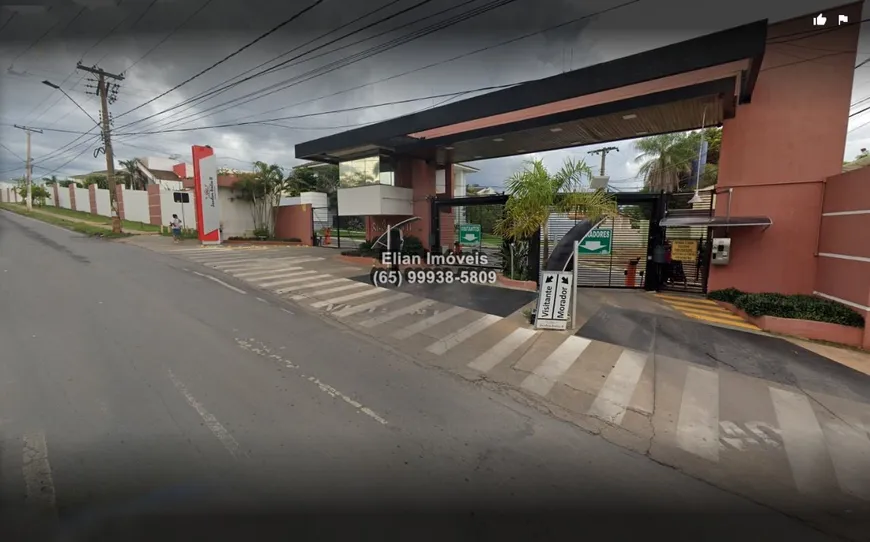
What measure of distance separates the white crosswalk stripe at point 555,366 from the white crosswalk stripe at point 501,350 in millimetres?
550

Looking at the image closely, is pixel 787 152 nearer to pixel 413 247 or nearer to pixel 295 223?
pixel 413 247

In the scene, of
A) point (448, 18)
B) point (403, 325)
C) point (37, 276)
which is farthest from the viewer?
point (37, 276)

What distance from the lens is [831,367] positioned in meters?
5.18

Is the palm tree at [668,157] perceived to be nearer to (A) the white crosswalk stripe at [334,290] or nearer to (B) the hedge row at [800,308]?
(B) the hedge row at [800,308]

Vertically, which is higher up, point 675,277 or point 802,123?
point 802,123

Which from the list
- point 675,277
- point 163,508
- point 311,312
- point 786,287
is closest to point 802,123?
point 786,287

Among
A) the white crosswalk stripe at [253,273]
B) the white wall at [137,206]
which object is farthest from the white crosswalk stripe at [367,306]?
the white wall at [137,206]

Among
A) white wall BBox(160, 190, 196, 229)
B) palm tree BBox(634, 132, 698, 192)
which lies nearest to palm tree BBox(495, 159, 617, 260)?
palm tree BBox(634, 132, 698, 192)

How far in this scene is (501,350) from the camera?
551cm

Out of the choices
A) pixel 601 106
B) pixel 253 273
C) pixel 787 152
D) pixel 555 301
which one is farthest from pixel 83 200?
pixel 787 152

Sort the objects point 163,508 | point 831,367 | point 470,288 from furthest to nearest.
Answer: point 470,288 < point 831,367 < point 163,508

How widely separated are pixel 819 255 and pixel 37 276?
60.6 feet

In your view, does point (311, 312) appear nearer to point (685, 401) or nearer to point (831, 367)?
point (685, 401)

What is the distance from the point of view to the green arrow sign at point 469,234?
42.3 feet
